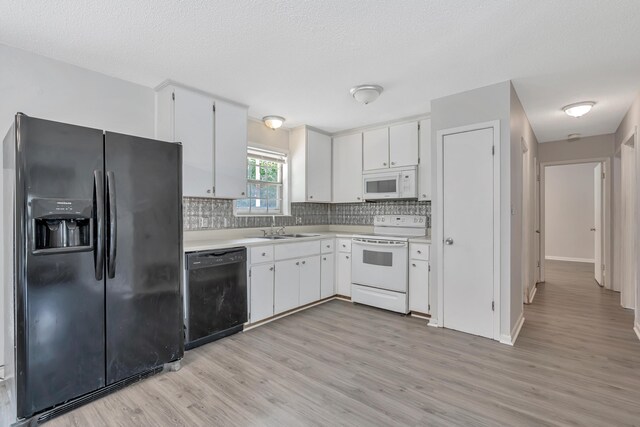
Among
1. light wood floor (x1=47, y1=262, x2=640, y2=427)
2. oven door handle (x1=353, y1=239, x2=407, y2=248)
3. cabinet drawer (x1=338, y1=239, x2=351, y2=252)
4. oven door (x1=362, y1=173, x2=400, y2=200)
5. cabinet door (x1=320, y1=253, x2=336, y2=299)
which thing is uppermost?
oven door (x1=362, y1=173, x2=400, y2=200)

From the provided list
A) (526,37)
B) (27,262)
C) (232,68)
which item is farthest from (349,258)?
(27,262)

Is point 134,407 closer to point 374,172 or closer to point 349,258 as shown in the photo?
point 349,258

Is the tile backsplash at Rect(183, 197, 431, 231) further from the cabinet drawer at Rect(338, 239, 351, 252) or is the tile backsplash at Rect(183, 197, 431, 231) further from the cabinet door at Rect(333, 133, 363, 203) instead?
the cabinet drawer at Rect(338, 239, 351, 252)

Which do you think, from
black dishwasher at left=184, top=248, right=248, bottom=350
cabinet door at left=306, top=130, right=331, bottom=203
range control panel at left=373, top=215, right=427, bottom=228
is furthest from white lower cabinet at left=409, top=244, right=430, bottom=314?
black dishwasher at left=184, top=248, right=248, bottom=350

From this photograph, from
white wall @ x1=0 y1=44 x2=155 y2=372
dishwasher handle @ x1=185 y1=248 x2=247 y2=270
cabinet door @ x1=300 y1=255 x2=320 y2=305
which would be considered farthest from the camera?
cabinet door @ x1=300 y1=255 x2=320 y2=305

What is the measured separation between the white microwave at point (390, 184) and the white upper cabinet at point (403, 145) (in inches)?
4.0

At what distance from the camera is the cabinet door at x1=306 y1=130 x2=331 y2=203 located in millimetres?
4414

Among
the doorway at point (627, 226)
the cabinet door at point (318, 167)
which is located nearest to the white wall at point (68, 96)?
the cabinet door at point (318, 167)

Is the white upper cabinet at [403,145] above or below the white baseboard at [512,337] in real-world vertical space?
above

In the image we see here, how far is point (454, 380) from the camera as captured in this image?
223 centimetres

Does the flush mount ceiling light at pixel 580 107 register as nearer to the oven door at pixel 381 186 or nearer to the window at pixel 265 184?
the oven door at pixel 381 186

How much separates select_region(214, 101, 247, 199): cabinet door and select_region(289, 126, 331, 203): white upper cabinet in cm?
104

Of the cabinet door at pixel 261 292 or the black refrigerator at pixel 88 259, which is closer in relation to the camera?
the black refrigerator at pixel 88 259

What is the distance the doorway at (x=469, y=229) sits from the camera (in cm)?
290
